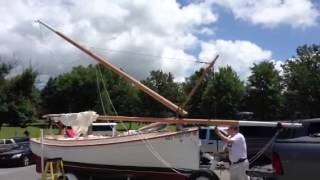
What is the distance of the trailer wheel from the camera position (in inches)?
564

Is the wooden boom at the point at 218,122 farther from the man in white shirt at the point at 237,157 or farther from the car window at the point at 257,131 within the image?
the car window at the point at 257,131

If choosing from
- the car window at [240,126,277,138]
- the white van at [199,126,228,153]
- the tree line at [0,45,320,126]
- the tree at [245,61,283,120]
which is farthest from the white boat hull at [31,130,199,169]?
the tree at [245,61,283,120]

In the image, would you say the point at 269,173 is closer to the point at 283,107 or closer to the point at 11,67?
the point at 11,67

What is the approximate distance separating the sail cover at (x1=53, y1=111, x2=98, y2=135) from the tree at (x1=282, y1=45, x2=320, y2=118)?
4931 centimetres

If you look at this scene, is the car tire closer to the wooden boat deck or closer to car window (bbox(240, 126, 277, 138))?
the wooden boat deck

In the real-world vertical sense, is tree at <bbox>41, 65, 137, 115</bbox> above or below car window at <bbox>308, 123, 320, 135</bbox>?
above

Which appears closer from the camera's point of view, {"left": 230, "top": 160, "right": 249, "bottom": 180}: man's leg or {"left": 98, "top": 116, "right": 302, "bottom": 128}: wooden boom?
{"left": 98, "top": 116, "right": 302, "bottom": 128}: wooden boom

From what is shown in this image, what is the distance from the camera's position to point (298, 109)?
67.9 m

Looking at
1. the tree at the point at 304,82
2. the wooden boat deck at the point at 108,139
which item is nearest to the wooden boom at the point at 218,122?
the wooden boat deck at the point at 108,139

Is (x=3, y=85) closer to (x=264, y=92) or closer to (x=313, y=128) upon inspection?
(x=264, y=92)

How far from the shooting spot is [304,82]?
229 feet

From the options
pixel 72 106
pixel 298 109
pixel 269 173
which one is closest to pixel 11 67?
pixel 298 109

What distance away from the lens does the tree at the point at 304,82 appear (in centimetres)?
6731

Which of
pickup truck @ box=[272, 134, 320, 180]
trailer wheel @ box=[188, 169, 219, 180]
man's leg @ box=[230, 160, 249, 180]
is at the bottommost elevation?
trailer wheel @ box=[188, 169, 219, 180]
